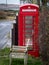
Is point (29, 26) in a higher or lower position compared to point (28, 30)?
higher

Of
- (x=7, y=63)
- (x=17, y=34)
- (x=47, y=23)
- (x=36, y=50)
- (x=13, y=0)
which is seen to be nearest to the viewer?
(x=47, y=23)

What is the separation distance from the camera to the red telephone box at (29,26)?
496 inches

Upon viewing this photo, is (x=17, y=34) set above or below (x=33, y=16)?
below

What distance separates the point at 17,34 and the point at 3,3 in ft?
118

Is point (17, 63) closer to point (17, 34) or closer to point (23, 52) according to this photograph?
point (23, 52)

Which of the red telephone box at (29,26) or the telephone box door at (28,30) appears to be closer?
the red telephone box at (29,26)

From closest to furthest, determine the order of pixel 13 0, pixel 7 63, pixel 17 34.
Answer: pixel 7 63, pixel 17 34, pixel 13 0

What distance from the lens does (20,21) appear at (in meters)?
12.7

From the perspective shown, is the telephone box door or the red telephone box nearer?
the red telephone box

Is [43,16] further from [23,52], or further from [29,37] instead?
[29,37]

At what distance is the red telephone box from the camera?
1259 cm

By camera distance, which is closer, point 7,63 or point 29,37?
point 7,63

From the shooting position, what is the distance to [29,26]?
42.2 feet

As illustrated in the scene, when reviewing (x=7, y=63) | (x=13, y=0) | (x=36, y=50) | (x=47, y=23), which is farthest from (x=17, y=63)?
(x=13, y=0)
